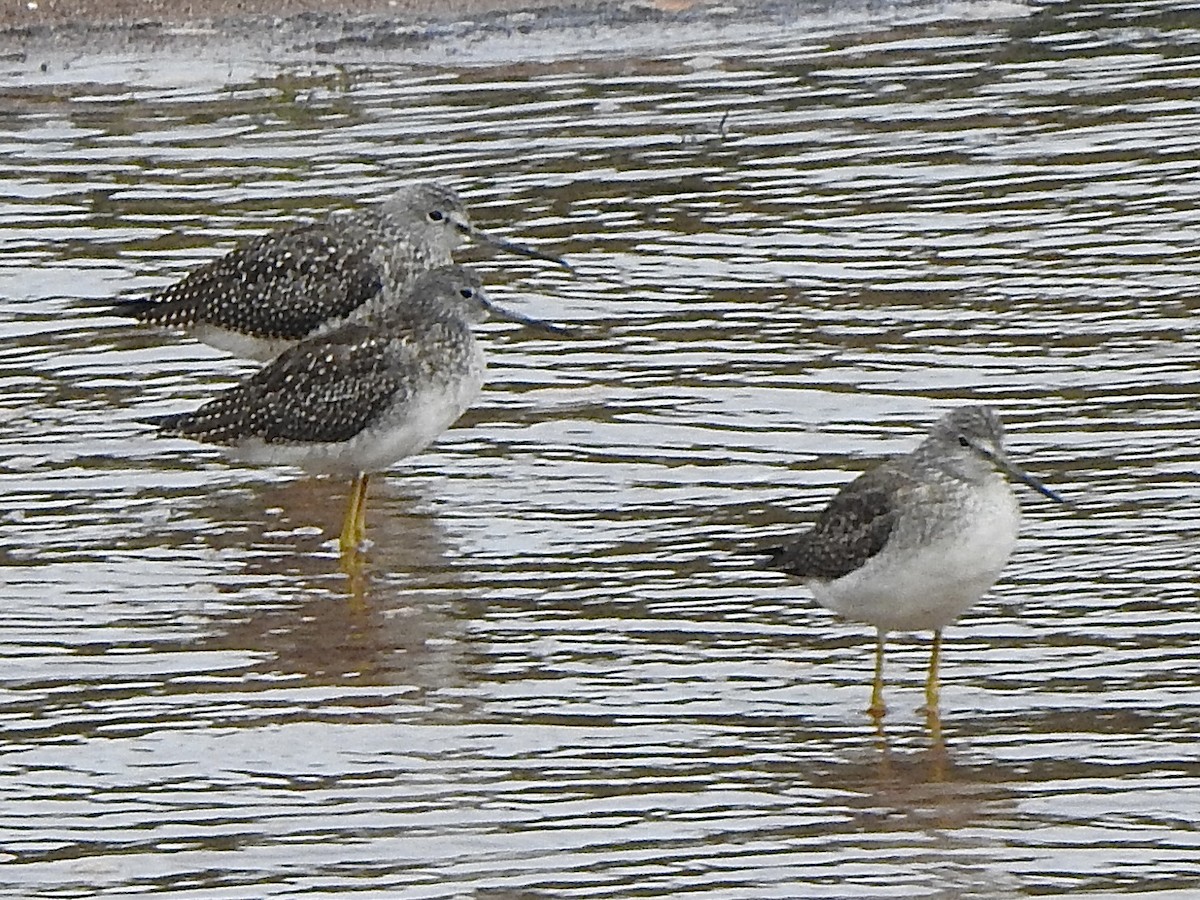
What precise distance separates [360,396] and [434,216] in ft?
6.76

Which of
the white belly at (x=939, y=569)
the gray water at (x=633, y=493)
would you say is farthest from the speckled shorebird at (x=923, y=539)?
the gray water at (x=633, y=493)

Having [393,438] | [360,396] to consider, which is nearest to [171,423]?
[360,396]

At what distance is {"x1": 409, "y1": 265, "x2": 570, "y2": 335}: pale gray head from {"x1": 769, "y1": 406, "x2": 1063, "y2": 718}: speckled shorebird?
229 cm

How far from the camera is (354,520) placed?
32.9 feet

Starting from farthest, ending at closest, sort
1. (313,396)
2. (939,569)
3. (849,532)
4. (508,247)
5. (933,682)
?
1. (508,247)
2. (313,396)
3. (849,532)
4. (933,682)
5. (939,569)

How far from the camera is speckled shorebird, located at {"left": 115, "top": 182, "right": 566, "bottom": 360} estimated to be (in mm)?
11391

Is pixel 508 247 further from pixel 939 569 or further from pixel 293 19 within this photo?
pixel 293 19

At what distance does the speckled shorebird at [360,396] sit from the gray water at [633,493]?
0.32 meters

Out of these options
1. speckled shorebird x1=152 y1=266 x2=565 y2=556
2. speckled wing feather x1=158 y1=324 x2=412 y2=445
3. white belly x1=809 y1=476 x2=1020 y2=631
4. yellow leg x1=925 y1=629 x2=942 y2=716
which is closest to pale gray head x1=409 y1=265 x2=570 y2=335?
speckled shorebird x1=152 y1=266 x2=565 y2=556

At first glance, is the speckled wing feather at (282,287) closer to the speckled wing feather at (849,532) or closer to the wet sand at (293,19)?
the speckled wing feather at (849,532)

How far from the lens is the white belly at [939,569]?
817 cm

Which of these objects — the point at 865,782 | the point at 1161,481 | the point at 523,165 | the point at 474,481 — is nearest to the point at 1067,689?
the point at 865,782

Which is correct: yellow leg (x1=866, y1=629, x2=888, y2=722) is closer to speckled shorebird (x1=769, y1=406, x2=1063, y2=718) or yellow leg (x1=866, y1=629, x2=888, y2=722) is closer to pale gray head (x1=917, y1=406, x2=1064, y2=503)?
speckled shorebird (x1=769, y1=406, x2=1063, y2=718)

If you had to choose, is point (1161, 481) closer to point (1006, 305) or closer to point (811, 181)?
point (1006, 305)
